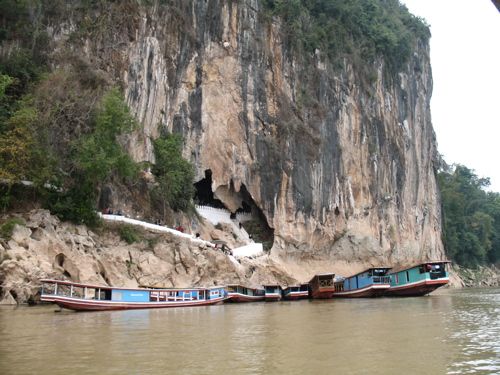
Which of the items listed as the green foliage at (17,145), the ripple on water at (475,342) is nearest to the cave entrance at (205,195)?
the green foliage at (17,145)

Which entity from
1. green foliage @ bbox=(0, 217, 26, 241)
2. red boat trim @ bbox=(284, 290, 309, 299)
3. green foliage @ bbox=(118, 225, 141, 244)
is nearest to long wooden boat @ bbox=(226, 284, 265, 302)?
red boat trim @ bbox=(284, 290, 309, 299)

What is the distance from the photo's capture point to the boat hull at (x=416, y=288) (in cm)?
2817

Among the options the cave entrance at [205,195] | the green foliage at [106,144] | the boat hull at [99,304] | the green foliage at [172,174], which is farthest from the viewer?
the cave entrance at [205,195]

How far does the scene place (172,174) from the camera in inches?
1107

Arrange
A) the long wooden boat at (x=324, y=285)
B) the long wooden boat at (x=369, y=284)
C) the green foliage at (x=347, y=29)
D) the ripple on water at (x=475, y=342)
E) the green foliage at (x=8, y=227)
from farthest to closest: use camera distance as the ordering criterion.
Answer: the green foliage at (x=347, y=29), the long wooden boat at (x=369, y=284), the long wooden boat at (x=324, y=285), the green foliage at (x=8, y=227), the ripple on water at (x=475, y=342)

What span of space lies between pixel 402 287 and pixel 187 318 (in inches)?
694

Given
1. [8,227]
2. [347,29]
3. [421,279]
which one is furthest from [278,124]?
[8,227]

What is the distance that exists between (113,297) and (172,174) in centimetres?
1071

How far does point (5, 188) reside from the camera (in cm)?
2080

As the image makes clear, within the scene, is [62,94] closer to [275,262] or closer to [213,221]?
[213,221]

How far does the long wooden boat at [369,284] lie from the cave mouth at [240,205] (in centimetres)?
626

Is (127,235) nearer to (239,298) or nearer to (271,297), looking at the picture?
(239,298)

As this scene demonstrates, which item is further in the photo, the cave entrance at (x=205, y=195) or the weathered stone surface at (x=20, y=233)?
the cave entrance at (x=205, y=195)

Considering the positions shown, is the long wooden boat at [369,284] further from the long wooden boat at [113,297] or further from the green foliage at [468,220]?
the green foliage at [468,220]
